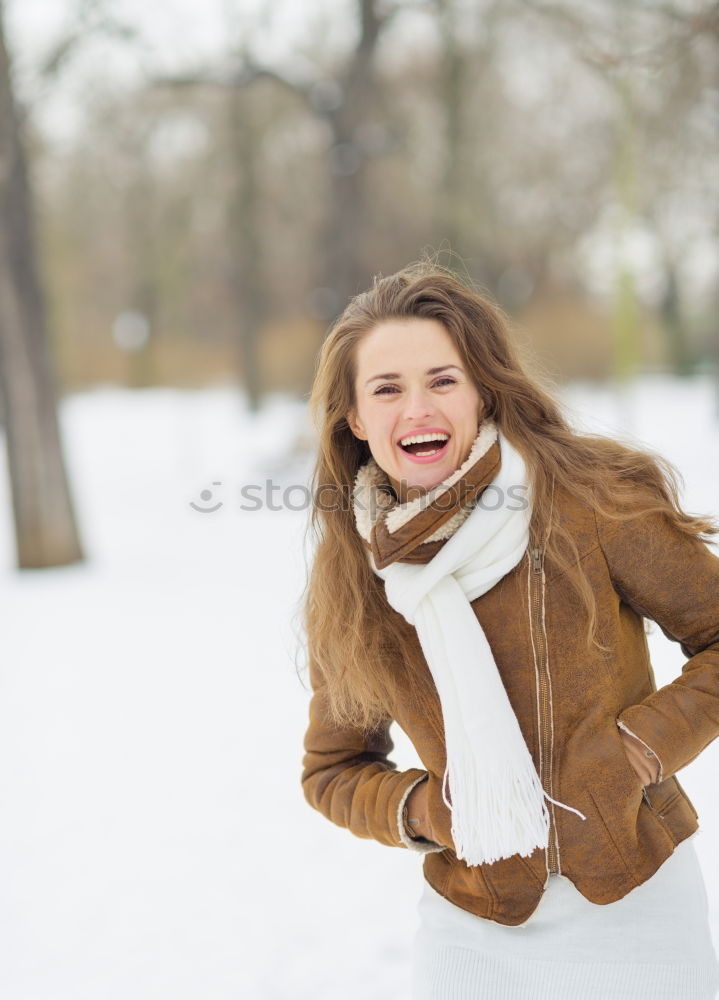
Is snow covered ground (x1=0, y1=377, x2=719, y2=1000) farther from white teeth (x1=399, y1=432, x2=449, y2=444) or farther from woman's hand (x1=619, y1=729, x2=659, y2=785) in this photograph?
→ woman's hand (x1=619, y1=729, x2=659, y2=785)

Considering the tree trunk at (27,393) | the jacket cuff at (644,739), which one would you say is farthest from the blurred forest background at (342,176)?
the jacket cuff at (644,739)

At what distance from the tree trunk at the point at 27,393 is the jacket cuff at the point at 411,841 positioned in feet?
22.8

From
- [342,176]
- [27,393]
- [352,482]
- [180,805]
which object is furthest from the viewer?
[342,176]

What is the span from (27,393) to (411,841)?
275 inches

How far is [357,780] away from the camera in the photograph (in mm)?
1786

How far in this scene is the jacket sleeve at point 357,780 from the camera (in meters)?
1.70

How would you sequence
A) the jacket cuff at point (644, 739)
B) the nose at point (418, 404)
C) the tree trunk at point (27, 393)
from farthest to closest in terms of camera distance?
the tree trunk at point (27, 393) → the nose at point (418, 404) → the jacket cuff at point (644, 739)

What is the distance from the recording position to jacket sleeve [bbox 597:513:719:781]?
5.15 ft

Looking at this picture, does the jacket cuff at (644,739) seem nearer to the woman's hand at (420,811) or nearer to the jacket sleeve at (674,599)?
the jacket sleeve at (674,599)

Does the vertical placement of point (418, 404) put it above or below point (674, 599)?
above

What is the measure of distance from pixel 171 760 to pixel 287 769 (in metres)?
0.53

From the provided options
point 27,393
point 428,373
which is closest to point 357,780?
point 428,373

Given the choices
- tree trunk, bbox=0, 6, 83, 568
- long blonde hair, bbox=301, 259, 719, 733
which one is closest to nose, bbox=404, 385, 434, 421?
long blonde hair, bbox=301, 259, 719, 733

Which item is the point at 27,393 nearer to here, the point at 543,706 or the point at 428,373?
the point at 428,373
